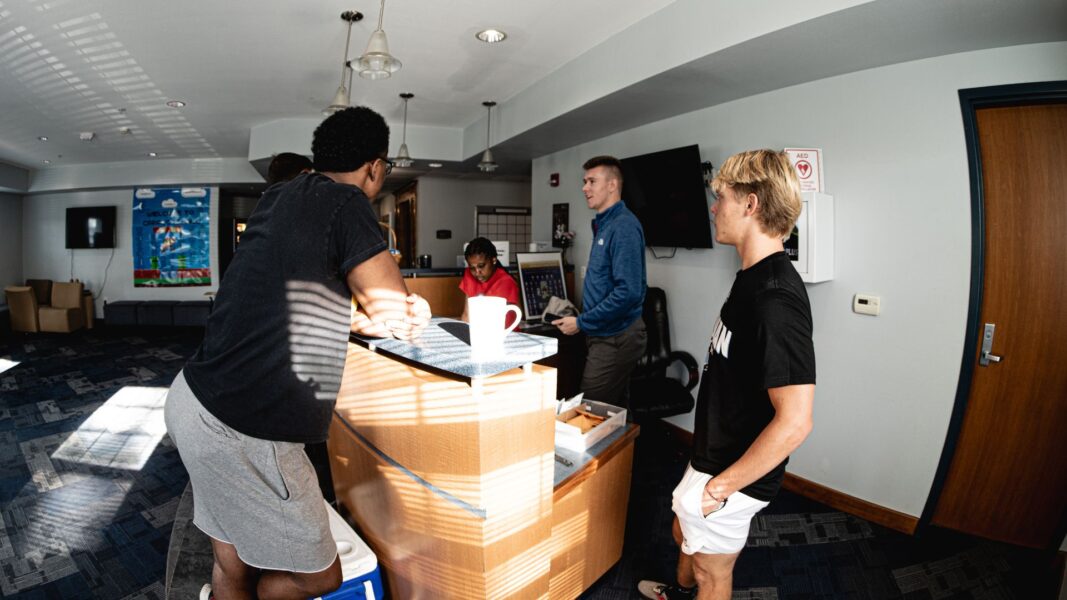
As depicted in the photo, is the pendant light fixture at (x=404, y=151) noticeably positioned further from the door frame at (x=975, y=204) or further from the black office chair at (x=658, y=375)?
the door frame at (x=975, y=204)

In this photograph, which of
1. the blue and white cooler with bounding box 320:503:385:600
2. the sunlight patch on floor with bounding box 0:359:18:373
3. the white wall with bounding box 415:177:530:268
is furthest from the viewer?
the white wall with bounding box 415:177:530:268

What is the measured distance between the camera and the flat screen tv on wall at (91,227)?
348 inches

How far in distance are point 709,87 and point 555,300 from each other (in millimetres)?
1800

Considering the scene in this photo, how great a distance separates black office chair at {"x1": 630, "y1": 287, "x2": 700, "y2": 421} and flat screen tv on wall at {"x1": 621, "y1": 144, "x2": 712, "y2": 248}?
0.45m

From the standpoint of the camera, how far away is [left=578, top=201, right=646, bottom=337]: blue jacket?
246 centimetres

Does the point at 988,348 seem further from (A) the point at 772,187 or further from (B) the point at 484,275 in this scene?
(B) the point at 484,275

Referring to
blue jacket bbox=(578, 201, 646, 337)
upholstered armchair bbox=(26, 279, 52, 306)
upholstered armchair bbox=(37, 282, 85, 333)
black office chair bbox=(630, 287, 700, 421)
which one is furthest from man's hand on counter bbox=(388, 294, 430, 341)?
upholstered armchair bbox=(26, 279, 52, 306)

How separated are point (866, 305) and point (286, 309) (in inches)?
110

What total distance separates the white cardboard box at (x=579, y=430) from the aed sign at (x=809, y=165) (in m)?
1.75

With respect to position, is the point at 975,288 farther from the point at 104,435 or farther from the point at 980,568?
the point at 104,435

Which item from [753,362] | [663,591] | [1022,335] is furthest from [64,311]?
[1022,335]

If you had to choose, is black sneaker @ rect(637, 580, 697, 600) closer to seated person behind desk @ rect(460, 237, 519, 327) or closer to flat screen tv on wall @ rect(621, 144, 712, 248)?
seated person behind desk @ rect(460, 237, 519, 327)

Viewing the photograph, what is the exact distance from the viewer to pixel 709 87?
2.93m

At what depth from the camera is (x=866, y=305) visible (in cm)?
257
